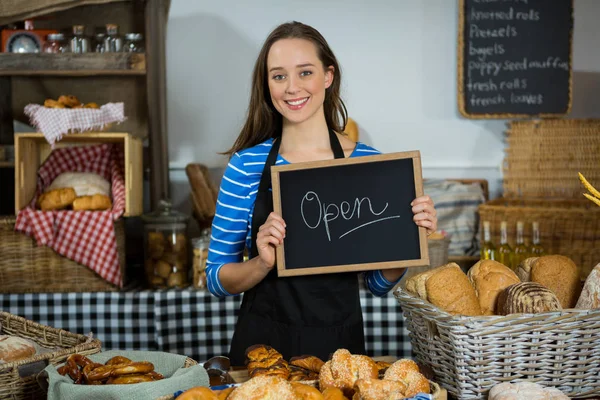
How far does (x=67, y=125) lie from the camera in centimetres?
314

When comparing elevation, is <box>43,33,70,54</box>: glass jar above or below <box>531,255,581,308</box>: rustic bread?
above

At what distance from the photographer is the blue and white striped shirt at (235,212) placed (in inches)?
74.5

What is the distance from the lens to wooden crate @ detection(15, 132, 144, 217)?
126 inches

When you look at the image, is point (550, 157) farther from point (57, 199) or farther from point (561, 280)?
Answer: point (57, 199)

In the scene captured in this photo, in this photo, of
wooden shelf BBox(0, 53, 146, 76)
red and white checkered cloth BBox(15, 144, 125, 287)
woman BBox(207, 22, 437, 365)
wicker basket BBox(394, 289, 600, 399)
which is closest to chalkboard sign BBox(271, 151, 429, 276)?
woman BBox(207, 22, 437, 365)

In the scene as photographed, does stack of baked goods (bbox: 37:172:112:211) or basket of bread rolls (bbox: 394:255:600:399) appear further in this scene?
stack of baked goods (bbox: 37:172:112:211)

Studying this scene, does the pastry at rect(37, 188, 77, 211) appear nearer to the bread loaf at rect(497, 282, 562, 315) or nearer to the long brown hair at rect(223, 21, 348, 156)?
the long brown hair at rect(223, 21, 348, 156)

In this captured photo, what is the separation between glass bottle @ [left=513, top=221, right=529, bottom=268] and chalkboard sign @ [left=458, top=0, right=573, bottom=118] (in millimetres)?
851

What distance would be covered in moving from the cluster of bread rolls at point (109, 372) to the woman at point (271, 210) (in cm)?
64

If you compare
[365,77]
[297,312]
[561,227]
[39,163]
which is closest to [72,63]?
[39,163]

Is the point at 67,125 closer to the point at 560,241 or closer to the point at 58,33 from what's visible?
the point at 58,33

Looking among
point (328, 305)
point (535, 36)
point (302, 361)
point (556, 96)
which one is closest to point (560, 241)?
point (556, 96)

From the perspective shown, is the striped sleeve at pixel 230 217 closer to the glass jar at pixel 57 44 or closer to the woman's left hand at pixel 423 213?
the woman's left hand at pixel 423 213

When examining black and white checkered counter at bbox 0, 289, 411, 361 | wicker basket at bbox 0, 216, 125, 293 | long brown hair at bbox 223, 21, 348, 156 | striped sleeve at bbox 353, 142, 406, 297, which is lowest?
black and white checkered counter at bbox 0, 289, 411, 361
